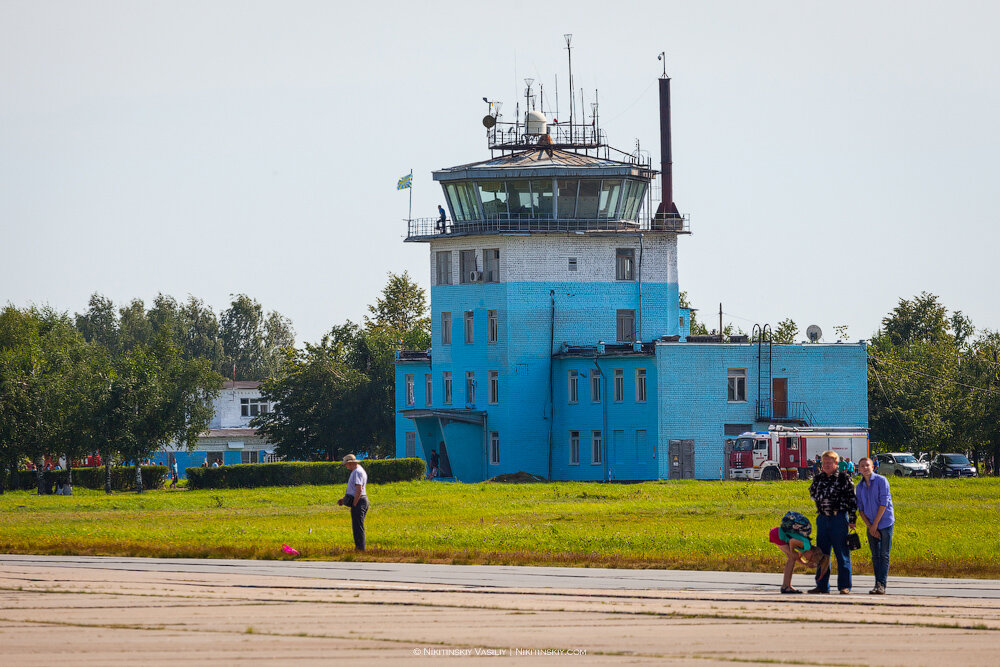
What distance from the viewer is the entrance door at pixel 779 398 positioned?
71.4 metres

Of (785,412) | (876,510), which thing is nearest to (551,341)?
(785,412)

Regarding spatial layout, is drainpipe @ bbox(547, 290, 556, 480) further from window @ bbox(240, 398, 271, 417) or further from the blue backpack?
the blue backpack

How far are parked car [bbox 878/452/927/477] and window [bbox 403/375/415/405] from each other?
24.7 metres

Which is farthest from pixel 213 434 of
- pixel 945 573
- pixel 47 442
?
pixel 945 573

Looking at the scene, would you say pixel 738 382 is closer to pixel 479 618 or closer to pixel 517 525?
pixel 517 525

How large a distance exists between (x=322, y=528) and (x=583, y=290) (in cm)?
4201

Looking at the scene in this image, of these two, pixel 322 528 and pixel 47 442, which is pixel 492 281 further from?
pixel 322 528

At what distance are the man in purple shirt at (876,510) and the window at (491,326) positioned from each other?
54.8 metres

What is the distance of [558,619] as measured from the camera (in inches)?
653

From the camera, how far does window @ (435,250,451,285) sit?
7706 centimetres

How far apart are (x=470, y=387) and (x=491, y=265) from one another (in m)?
6.16

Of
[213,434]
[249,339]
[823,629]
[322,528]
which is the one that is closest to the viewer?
[823,629]

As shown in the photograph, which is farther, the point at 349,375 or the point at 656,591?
the point at 349,375

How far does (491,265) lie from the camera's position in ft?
247
